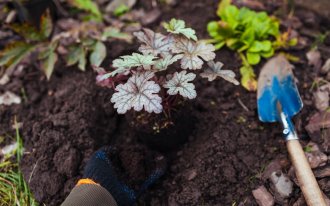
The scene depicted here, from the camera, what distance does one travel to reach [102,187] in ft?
6.18

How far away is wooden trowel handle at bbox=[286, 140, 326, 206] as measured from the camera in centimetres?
182

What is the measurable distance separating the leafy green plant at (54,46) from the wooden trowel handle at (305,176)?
3.86 feet

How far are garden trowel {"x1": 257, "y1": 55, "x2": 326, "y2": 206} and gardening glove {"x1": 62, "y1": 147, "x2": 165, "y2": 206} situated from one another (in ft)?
2.13

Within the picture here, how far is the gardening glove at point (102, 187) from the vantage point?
1811mm

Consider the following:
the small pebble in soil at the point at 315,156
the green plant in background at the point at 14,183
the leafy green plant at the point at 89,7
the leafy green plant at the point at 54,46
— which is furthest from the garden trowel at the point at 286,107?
the green plant in background at the point at 14,183

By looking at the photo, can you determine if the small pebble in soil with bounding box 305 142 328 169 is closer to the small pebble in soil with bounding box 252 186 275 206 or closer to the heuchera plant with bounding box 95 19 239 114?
the small pebble in soil with bounding box 252 186 275 206

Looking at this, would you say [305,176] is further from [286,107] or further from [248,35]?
[248,35]

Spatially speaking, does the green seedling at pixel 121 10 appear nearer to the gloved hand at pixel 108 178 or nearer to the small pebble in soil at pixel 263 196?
the gloved hand at pixel 108 178

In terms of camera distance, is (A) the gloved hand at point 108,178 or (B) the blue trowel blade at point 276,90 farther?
(B) the blue trowel blade at point 276,90

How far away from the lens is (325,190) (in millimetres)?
1948

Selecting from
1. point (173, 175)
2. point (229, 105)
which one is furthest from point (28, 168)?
point (229, 105)

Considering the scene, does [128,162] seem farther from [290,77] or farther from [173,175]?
[290,77]

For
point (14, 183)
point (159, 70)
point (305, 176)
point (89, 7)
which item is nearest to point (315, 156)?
point (305, 176)

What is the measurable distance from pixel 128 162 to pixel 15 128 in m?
0.76
